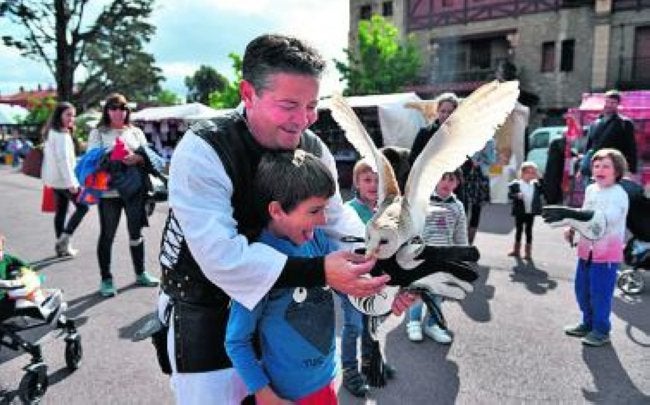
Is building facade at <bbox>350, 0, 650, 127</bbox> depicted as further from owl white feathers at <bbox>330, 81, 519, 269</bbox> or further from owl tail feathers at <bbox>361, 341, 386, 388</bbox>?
owl white feathers at <bbox>330, 81, 519, 269</bbox>

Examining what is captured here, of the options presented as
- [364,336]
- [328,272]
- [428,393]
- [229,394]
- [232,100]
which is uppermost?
[232,100]

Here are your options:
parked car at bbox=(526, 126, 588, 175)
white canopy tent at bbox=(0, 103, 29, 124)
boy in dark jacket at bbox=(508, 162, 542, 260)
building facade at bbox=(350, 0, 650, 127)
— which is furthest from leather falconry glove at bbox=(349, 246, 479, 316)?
white canopy tent at bbox=(0, 103, 29, 124)

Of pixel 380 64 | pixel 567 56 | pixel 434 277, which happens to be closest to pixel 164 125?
pixel 380 64

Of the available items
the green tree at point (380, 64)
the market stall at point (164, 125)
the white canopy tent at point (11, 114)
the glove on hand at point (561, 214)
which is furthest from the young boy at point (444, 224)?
the white canopy tent at point (11, 114)

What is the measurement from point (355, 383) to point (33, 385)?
1.86 meters

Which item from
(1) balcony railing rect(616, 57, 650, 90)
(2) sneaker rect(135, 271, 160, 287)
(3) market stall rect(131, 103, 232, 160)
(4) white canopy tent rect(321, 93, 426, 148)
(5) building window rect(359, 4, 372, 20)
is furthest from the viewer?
(5) building window rect(359, 4, 372, 20)

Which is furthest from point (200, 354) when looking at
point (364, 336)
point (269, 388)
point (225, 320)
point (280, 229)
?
point (364, 336)

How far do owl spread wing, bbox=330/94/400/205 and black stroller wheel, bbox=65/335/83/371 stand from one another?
2.70 meters

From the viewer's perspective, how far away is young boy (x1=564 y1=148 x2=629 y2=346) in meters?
3.76

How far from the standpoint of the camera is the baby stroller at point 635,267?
4.96 metres

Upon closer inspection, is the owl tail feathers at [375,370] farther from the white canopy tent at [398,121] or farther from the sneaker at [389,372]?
the white canopy tent at [398,121]

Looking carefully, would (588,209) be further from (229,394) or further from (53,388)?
(53,388)

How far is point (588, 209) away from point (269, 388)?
324 cm

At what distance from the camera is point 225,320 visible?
154 cm
